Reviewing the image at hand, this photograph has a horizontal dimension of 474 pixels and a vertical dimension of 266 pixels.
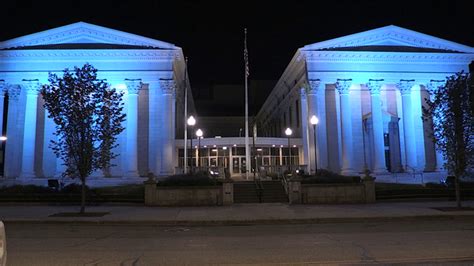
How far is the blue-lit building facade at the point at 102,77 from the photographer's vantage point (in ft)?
148

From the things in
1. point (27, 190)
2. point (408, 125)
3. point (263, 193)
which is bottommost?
point (263, 193)

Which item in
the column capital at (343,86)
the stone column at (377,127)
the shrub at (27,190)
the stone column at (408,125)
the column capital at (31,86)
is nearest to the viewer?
the shrub at (27,190)

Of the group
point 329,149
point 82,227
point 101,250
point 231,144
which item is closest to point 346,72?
point 329,149

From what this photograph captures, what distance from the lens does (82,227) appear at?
58.4ft

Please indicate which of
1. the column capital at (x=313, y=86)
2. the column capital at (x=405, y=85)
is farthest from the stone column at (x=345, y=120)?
the column capital at (x=405, y=85)

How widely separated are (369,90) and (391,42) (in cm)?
572

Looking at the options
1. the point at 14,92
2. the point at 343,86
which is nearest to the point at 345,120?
the point at 343,86

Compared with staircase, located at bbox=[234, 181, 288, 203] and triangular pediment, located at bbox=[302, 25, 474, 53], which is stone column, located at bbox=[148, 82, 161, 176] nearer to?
staircase, located at bbox=[234, 181, 288, 203]

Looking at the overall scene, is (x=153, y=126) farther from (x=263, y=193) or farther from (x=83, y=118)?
(x=83, y=118)

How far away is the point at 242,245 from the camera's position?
1194 cm

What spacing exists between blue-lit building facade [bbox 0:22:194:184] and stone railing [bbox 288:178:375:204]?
2085 cm

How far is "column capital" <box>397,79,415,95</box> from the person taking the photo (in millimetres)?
47312

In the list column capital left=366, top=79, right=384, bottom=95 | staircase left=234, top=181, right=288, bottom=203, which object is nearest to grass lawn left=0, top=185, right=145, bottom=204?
staircase left=234, top=181, right=288, bottom=203

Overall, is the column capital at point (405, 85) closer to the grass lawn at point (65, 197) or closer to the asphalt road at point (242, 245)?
the grass lawn at point (65, 197)
